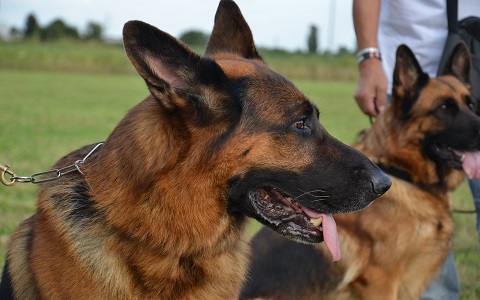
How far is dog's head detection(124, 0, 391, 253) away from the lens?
2.40m

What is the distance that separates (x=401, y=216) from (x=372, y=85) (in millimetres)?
887

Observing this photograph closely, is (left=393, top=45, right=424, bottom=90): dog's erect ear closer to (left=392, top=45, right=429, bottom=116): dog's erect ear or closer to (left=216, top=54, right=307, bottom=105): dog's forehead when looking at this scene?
(left=392, top=45, right=429, bottom=116): dog's erect ear

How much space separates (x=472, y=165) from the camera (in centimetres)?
413

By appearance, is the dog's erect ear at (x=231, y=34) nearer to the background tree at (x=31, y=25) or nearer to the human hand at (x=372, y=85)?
the human hand at (x=372, y=85)

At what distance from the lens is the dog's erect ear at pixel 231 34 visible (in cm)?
297

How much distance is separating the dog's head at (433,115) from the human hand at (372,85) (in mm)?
134

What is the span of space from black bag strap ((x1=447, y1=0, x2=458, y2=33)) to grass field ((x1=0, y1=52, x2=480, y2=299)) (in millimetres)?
1032

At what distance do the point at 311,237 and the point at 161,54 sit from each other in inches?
40.3

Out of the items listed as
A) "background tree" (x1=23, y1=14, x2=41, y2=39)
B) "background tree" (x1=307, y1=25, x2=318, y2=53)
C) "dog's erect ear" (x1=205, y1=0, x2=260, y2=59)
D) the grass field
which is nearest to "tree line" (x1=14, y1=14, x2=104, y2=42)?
"background tree" (x1=23, y1=14, x2=41, y2=39)

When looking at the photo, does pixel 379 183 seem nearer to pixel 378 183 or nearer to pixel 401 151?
pixel 378 183

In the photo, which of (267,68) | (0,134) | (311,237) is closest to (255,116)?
(267,68)

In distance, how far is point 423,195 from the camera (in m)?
4.20

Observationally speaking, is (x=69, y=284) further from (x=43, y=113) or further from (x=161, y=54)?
(x=43, y=113)

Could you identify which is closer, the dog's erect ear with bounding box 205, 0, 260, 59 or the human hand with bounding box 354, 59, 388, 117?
the dog's erect ear with bounding box 205, 0, 260, 59
